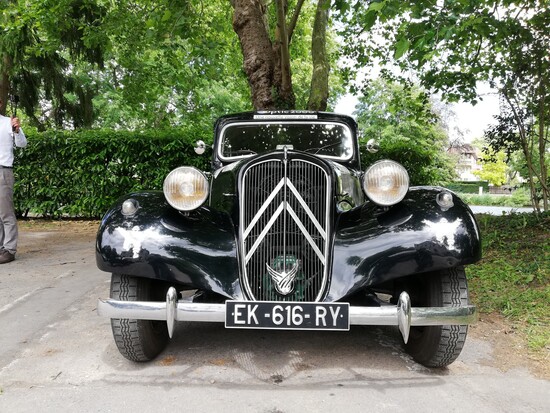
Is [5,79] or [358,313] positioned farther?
[5,79]

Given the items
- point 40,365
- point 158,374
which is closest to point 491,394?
point 158,374

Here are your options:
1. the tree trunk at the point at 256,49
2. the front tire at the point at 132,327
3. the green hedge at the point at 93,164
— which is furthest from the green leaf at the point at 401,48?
the green hedge at the point at 93,164

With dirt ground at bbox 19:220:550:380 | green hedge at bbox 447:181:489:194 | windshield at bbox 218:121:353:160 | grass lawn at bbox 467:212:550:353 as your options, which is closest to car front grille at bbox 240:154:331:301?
windshield at bbox 218:121:353:160

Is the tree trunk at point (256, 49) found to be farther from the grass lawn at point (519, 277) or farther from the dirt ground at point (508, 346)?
the dirt ground at point (508, 346)

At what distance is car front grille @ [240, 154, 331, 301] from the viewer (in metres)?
2.77

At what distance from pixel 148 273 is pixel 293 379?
107cm

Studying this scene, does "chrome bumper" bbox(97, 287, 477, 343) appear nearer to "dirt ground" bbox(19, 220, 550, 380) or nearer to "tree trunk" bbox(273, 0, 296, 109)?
"dirt ground" bbox(19, 220, 550, 380)

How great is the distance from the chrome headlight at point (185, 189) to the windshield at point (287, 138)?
132cm

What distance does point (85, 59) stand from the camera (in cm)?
1252

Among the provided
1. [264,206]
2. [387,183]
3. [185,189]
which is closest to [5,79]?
[185,189]

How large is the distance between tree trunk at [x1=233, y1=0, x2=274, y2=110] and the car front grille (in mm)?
5233

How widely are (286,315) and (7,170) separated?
14.9 ft

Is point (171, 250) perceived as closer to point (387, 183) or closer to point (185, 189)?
point (185, 189)

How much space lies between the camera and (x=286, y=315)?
2504 mm
